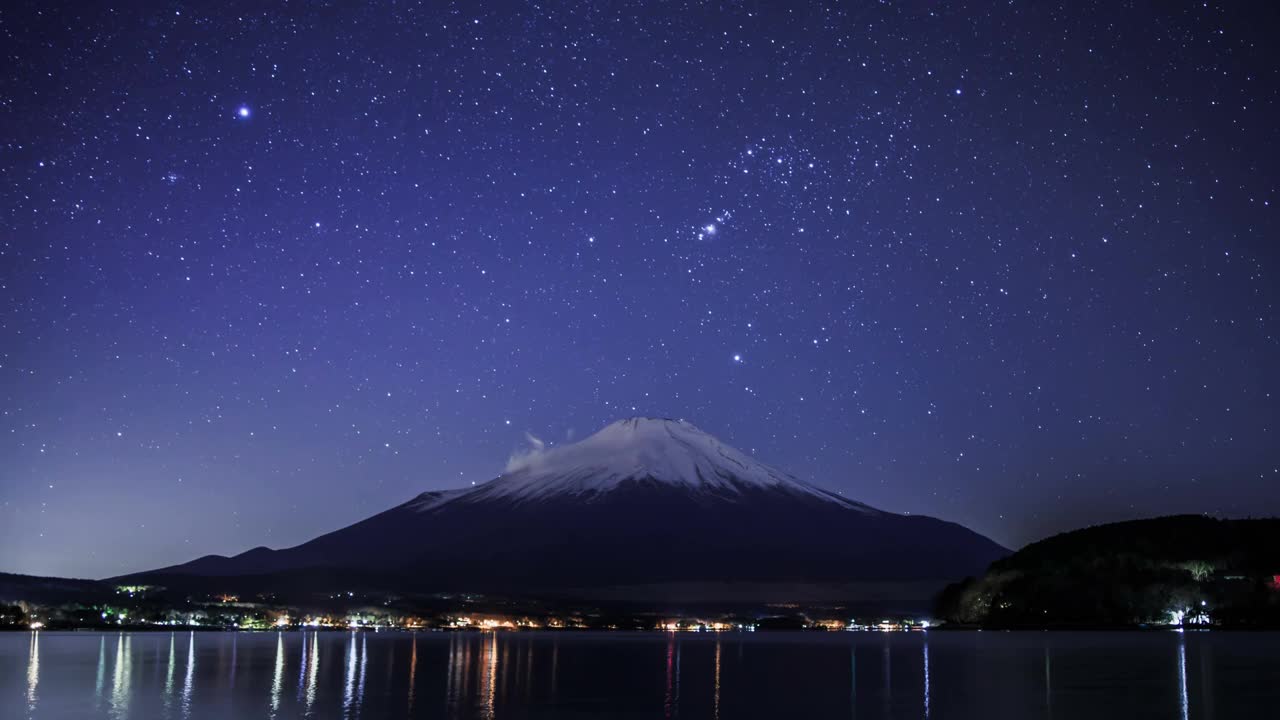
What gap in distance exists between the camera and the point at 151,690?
53.3 m

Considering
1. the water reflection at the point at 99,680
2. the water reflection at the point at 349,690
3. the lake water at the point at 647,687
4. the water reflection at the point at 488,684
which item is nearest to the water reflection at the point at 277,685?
the lake water at the point at 647,687

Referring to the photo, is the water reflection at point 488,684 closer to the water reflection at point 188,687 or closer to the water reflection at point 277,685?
the water reflection at point 277,685

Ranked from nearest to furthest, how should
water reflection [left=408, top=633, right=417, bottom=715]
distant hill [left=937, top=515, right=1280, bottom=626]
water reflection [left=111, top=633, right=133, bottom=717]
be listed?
water reflection [left=111, top=633, right=133, bottom=717] → water reflection [left=408, top=633, right=417, bottom=715] → distant hill [left=937, top=515, right=1280, bottom=626]

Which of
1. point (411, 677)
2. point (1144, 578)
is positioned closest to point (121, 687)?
point (411, 677)

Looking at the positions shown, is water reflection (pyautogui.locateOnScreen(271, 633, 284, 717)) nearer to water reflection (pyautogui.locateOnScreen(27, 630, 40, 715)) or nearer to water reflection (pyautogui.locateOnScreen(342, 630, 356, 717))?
water reflection (pyautogui.locateOnScreen(342, 630, 356, 717))

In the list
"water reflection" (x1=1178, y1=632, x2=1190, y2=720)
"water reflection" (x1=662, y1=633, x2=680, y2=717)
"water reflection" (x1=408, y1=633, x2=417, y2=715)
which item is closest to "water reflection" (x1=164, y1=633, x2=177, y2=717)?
"water reflection" (x1=408, y1=633, x2=417, y2=715)

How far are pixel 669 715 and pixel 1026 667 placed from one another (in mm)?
38820

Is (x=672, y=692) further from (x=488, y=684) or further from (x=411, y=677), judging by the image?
(x=411, y=677)

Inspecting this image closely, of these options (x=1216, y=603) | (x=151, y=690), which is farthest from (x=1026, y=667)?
(x=1216, y=603)

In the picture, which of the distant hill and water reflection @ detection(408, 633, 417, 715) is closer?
water reflection @ detection(408, 633, 417, 715)

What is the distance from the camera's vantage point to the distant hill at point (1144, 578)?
470ft

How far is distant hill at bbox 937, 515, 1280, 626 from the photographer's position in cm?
14325

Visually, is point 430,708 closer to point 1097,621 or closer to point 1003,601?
point 1097,621

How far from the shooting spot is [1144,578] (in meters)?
152
